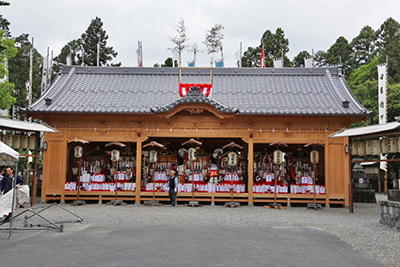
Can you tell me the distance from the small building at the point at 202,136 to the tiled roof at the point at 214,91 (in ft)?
0.18

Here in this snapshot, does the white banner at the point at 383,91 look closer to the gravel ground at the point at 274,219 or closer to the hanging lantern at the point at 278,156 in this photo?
the gravel ground at the point at 274,219

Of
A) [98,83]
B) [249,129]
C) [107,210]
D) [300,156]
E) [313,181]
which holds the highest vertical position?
[98,83]

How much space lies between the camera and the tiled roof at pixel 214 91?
48.7 feet

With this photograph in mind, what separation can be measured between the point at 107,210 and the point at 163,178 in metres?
3.38

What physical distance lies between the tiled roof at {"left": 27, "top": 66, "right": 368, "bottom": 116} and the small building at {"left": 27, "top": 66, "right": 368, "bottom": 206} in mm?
55

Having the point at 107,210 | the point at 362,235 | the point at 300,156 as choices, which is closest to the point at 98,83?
the point at 107,210

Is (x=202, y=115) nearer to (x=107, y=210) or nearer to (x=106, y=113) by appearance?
(x=106, y=113)

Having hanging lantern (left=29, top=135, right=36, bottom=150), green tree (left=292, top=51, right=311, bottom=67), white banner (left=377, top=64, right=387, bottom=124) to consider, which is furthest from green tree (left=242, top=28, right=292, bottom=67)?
hanging lantern (left=29, top=135, right=36, bottom=150)

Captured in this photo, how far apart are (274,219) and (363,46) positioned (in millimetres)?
43526

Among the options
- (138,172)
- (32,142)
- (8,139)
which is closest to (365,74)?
(138,172)

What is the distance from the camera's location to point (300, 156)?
16359mm

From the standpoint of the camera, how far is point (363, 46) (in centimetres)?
4662

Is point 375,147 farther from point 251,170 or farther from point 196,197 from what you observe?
point 196,197

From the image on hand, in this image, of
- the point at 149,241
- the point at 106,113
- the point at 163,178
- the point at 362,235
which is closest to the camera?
the point at 149,241
